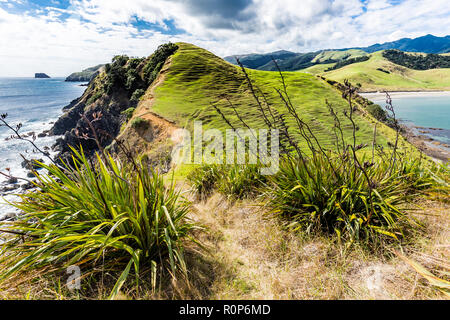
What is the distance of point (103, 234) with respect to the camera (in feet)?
7.28

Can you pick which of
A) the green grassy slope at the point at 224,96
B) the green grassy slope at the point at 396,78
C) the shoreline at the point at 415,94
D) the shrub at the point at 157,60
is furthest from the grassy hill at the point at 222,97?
the green grassy slope at the point at 396,78

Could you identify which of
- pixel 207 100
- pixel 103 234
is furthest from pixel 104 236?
pixel 207 100

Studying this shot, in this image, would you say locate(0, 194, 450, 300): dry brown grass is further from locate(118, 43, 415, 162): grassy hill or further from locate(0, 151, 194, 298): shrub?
locate(118, 43, 415, 162): grassy hill

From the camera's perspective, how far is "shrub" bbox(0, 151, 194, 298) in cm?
207

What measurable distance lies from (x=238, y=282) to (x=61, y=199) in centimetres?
225

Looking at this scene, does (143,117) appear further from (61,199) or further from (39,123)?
(39,123)

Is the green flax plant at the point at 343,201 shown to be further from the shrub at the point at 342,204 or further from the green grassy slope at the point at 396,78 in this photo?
the green grassy slope at the point at 396,78

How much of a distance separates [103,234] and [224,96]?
755 centimetres

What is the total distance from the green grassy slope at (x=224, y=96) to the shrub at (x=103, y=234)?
7.13m

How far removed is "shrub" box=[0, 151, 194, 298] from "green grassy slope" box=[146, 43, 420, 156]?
713cm

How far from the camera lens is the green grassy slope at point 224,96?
10415 millimetres

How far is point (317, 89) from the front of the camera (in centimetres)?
1535
